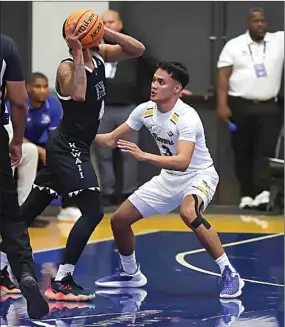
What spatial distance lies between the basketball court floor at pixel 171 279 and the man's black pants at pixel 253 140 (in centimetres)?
133

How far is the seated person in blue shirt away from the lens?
9633 mm

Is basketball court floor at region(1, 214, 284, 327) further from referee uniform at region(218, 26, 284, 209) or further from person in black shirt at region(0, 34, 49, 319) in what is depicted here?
referee uniform at region(218, 26, 284, 209)

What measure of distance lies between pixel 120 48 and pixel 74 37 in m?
0.72

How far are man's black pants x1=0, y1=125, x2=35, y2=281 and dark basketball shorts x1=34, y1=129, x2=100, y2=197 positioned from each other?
0.81 m

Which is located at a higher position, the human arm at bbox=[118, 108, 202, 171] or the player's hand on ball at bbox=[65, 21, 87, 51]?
the player's hand on ball at bbox=[65, 21, 87, 51]

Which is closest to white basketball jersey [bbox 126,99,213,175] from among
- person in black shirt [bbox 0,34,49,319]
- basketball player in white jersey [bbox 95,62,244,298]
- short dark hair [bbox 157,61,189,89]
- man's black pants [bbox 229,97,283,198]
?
basketball player in white jersey [bbox 95,62,244,298]

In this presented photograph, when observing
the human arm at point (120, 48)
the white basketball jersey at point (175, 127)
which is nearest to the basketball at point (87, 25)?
the human arm at point (120, 48)

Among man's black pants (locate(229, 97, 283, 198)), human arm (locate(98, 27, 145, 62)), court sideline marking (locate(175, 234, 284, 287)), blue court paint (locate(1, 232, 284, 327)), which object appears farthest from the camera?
man's black pants (locate(229, 97, 283, 198))

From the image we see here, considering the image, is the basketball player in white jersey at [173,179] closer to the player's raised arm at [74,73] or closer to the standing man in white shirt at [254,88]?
the player's raised arm at [74,73]

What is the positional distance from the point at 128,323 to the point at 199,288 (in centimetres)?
113

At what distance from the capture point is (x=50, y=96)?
10.4 m

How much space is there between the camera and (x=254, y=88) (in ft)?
35.3

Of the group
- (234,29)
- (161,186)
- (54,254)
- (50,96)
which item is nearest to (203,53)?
(234,29)

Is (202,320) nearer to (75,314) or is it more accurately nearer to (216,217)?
(75,314)
